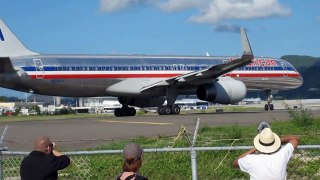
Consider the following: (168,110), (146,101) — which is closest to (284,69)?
(146,101)

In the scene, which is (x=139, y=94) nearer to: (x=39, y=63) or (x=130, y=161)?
(x=39, y=63)

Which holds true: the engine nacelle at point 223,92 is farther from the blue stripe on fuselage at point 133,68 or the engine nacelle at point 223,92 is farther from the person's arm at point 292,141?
the person's arm at point 292,141

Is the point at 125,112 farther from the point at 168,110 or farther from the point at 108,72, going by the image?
the point at 108,72

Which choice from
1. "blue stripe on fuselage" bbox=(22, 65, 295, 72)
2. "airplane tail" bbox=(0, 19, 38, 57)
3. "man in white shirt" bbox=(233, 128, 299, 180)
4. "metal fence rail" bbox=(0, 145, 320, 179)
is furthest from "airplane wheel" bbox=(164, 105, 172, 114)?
"man in white shirt" bbox=(233, 128, 299, 180)

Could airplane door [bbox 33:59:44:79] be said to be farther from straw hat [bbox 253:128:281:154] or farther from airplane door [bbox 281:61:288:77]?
straw hat [bbox 253:128:281:154]

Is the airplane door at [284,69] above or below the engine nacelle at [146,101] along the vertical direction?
above

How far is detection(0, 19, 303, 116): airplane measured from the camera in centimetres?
3122

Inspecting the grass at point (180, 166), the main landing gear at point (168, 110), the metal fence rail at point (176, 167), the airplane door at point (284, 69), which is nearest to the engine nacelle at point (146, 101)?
the main landing gear at point (168, 110)

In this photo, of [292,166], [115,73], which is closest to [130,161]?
[292,166]

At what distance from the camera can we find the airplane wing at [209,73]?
3105 cm

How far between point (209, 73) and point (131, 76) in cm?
472

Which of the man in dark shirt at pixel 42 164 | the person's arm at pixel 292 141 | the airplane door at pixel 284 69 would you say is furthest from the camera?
the airplane door at pixel 284 69

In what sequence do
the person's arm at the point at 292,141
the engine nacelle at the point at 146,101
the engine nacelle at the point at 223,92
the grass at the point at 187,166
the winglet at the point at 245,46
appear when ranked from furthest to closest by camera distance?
the engine nacelle at the point at 146,101 < the engine nacelle at the point at 223,92 < the winglet at the point at 245,46 < the grass at the point at 187,166 < the person's arm at the point at 292,141

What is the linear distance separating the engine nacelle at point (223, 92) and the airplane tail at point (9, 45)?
31.0 feet
